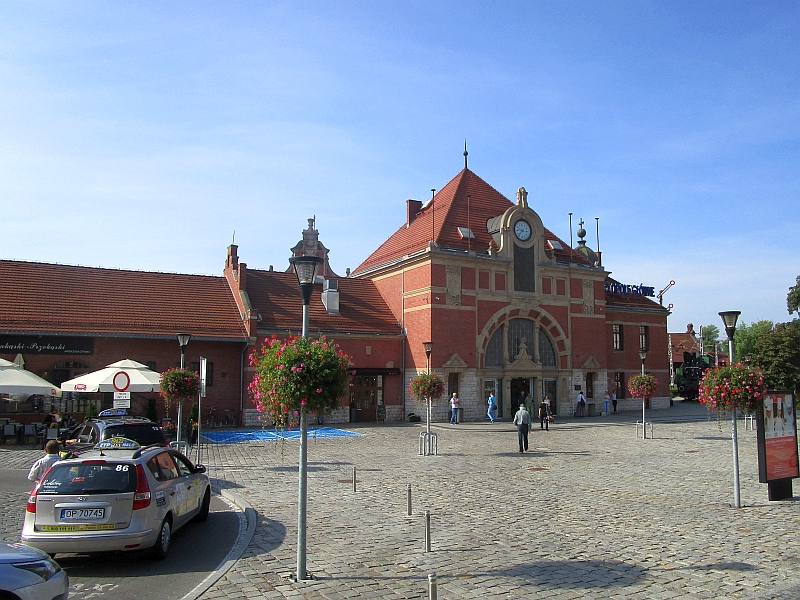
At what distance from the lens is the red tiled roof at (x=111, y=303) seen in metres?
29.8

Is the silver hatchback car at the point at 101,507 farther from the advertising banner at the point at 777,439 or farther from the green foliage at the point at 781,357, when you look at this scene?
the green foliage at the point at 781,357

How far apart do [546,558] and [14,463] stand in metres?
17.2

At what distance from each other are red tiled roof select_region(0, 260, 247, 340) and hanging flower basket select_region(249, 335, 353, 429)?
78.2 feet

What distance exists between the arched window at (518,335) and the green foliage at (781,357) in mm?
14112

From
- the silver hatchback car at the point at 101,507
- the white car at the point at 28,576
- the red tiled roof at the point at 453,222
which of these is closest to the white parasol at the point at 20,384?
the silver hatchback car at the point at 101,507

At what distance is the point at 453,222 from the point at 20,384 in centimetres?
2630

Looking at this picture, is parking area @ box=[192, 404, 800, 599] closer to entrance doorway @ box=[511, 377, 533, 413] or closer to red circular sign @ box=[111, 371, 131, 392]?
red circular sign @ box=[111, 371, 131, 392]

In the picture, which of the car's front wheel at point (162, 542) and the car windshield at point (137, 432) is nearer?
the car's front wheel at point (162, 542)

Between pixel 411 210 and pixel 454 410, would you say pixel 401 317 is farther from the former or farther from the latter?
pixel 411 210

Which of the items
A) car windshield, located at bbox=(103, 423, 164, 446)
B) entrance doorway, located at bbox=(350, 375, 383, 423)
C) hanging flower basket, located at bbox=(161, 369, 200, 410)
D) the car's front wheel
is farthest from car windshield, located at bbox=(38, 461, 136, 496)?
entrance doorway, located at bbox=(350, 375, 383, 423)

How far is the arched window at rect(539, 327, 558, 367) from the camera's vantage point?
1628 inches

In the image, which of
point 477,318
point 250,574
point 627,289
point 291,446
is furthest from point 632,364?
point 250,574

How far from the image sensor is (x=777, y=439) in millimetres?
13828

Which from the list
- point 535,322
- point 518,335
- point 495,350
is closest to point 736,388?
point 495,350
